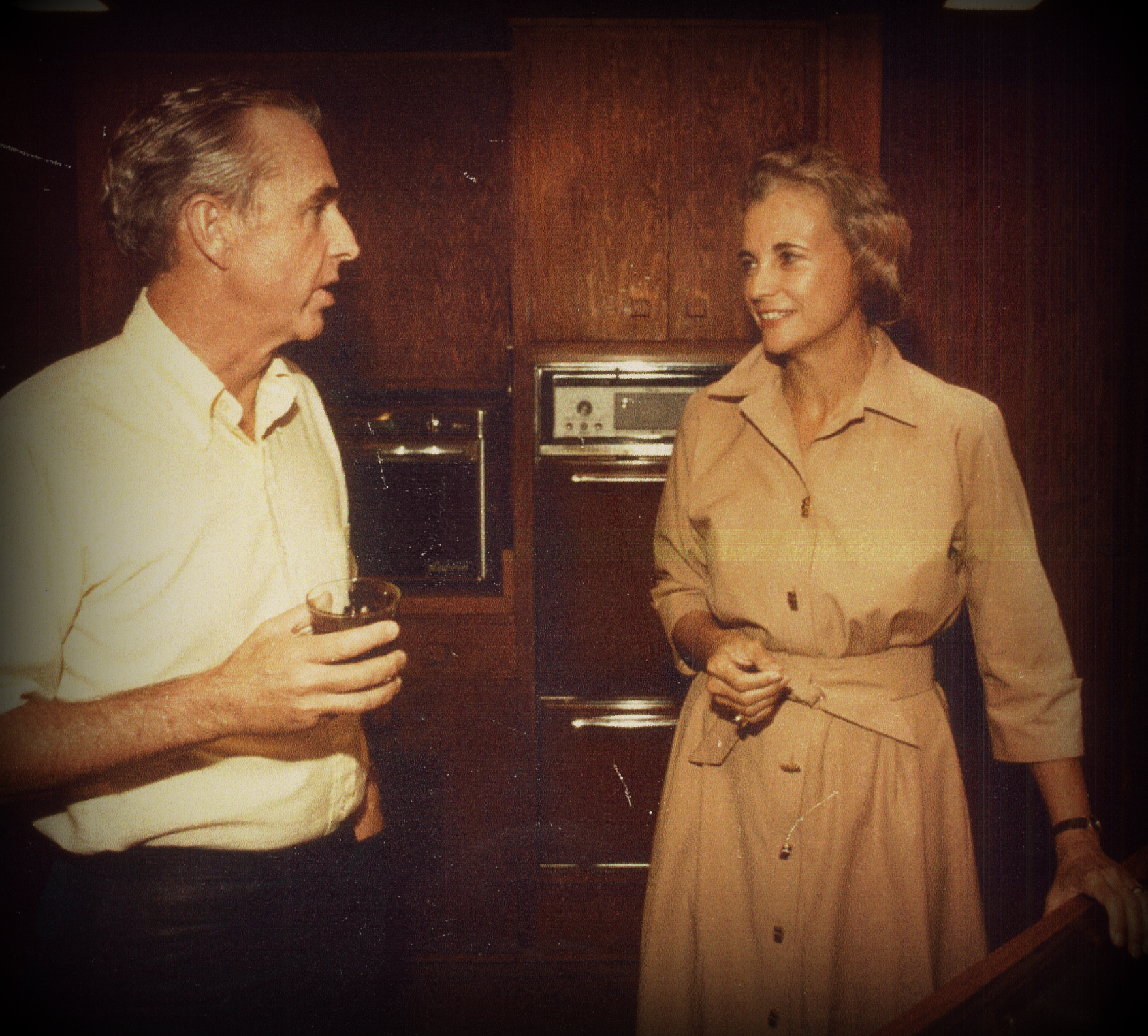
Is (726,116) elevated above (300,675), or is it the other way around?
(726,116)

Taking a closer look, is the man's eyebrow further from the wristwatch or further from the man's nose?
the wristwatch

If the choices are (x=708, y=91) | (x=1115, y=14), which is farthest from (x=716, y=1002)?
(x=1115, y=14)

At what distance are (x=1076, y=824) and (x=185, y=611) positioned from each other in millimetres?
1079

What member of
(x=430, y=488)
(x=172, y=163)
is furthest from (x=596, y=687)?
(x=172, y=163)

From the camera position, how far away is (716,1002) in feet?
4.02

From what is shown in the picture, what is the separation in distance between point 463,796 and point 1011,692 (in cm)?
138

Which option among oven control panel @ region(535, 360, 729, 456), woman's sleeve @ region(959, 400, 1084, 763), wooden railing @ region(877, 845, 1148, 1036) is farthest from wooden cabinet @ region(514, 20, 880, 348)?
wooden railing @ region(877, 845, 1148, 1036)

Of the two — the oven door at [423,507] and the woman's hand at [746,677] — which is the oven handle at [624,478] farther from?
the woman's hand at [746,677]

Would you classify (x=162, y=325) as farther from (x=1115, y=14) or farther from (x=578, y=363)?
(x=1115, y=14)

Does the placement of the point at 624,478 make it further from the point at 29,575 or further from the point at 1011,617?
the point at 29,575

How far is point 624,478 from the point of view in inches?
77.6

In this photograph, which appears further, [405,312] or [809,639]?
[405,312]

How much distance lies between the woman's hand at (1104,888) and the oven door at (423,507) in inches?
52.2

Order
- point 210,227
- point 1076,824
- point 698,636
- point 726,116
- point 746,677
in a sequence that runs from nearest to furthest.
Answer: point 210,227 → point 1076,824 → point 746,677 → point 698,636 → point 726,116
